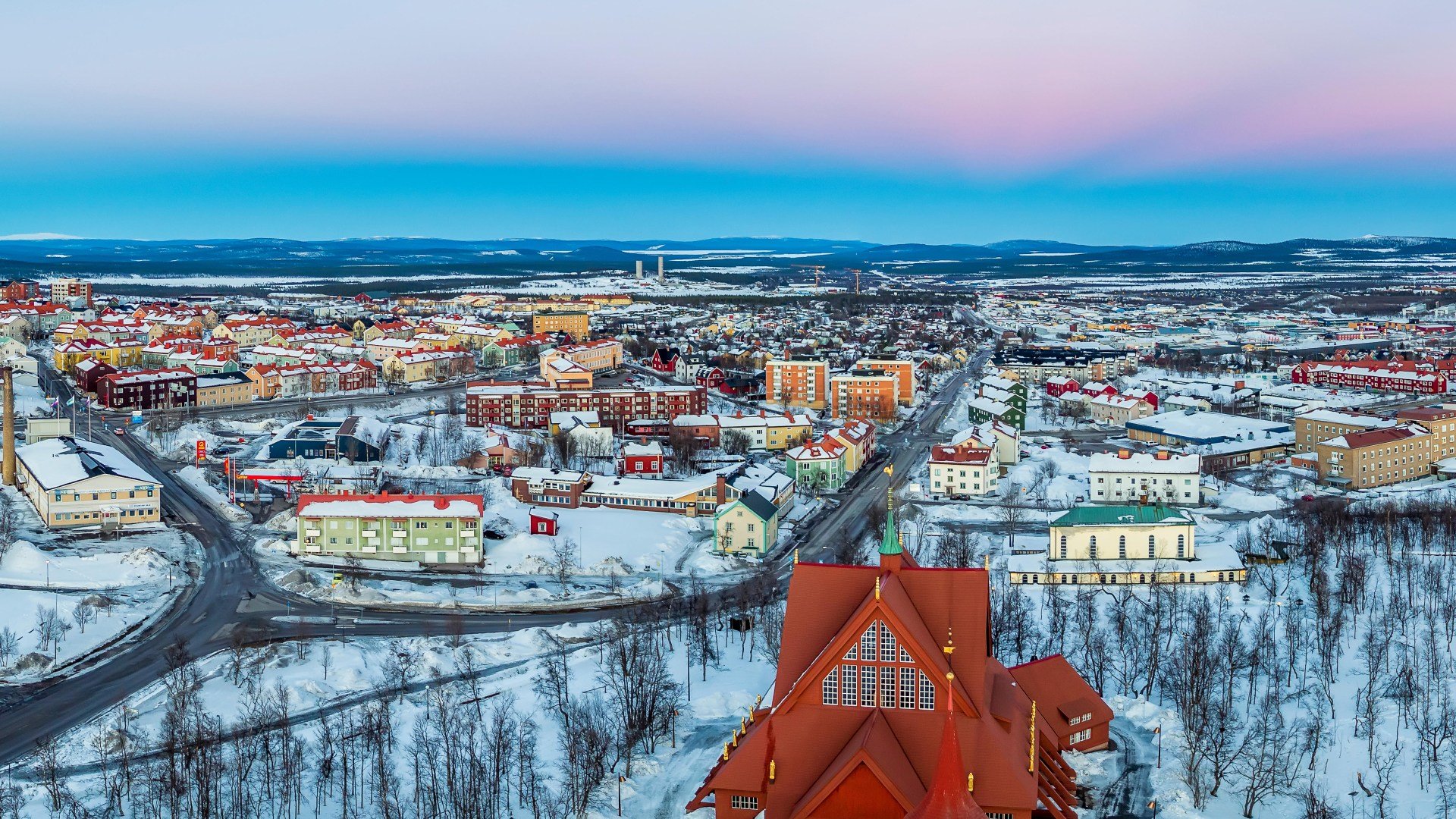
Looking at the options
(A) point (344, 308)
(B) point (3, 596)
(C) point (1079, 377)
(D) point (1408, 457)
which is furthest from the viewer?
(A) point (344, 308)

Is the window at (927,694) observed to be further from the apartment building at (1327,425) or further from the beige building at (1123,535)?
the apartment building at (1327,425)

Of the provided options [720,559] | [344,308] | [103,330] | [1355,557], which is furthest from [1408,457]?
[344,308]

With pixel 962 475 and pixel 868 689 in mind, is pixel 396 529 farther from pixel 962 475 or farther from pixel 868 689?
pixel 868 689

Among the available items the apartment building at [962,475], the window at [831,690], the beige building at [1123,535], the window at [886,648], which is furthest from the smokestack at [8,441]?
the window at [886,648]

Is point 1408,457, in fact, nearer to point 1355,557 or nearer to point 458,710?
point 1355,557

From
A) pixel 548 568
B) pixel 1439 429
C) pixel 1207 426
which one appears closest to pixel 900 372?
pixel 1207 426
